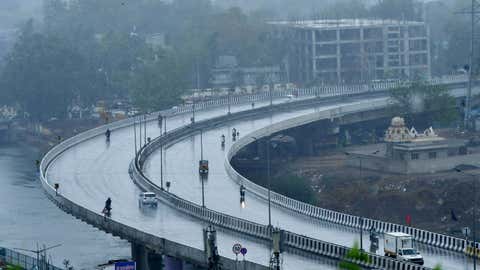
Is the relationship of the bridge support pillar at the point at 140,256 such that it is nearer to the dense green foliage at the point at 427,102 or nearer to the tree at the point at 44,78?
the dense green foliage at the point at 427,102

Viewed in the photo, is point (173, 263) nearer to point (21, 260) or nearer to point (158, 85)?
point (21, 260)

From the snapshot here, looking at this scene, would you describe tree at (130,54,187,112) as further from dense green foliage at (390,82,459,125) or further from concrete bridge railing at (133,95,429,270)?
concrete bridge railing at (133,95,429,270)

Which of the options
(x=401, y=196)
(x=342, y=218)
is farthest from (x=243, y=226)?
(x=401, y=196)

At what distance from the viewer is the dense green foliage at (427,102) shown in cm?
12006

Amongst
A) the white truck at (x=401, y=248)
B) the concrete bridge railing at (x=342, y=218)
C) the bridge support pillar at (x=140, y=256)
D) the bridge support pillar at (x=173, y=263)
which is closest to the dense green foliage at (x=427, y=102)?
the concrete bridge railing at (x=342, y=218)

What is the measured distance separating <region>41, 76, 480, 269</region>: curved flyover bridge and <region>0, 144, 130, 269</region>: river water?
101 inches

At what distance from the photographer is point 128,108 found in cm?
14975

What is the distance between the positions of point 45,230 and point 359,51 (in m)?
84.6

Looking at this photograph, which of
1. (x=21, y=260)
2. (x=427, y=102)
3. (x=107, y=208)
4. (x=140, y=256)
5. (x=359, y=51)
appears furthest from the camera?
(x=359, y=51)

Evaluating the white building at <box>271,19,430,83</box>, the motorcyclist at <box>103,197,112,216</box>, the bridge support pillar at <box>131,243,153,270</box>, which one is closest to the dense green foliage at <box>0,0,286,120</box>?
the white building at <box>271,19,430,83</box>

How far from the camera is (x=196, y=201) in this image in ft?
238

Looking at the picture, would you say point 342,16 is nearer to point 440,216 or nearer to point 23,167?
point 23,167

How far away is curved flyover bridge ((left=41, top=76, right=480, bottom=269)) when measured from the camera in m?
56.5

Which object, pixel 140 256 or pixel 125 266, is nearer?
pixel 125 266
